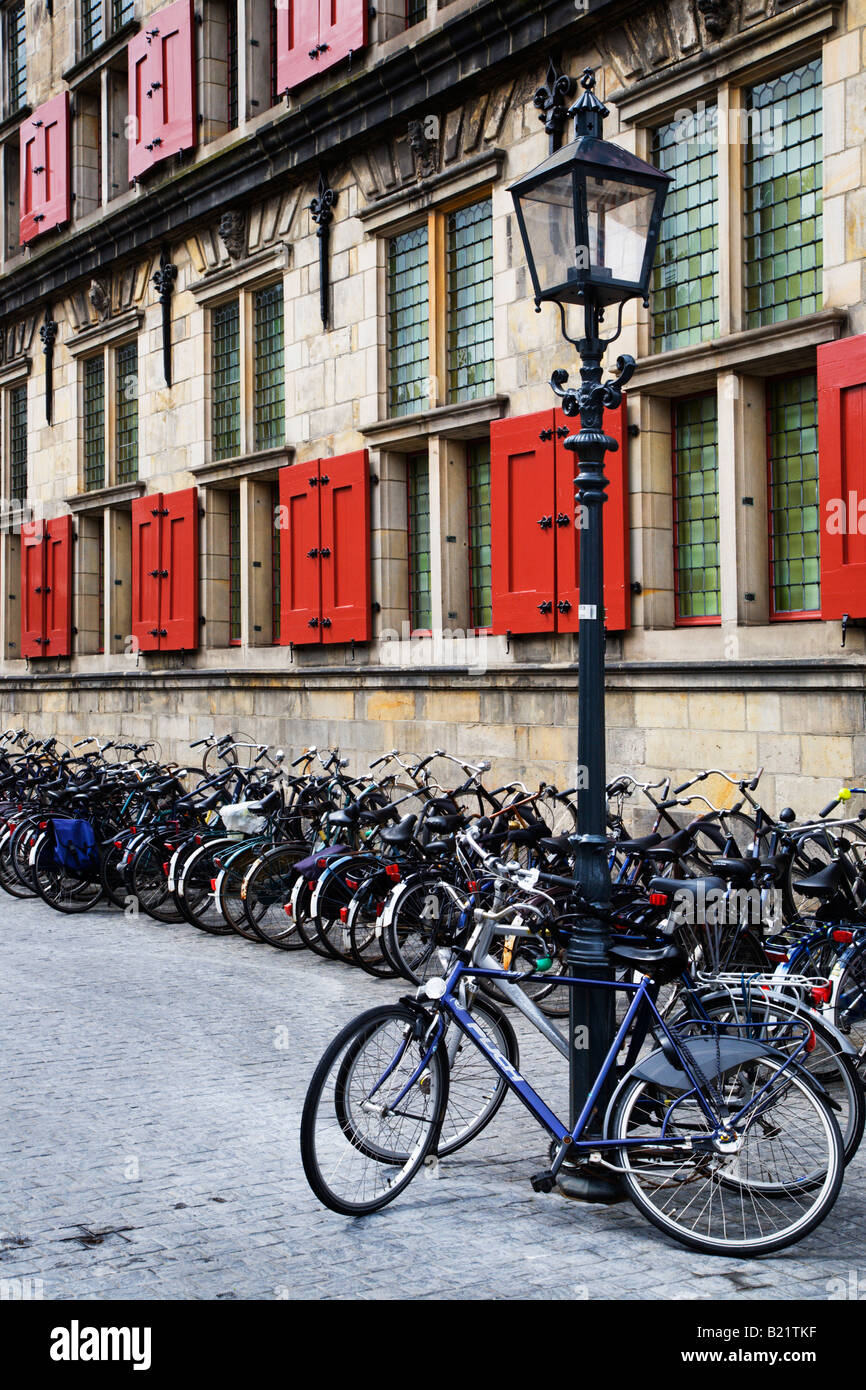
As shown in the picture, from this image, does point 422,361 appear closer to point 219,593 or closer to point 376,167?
point 376,167

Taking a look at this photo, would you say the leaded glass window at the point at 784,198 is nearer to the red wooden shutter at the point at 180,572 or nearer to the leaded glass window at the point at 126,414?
the red wooden shutter at the point at 180,572

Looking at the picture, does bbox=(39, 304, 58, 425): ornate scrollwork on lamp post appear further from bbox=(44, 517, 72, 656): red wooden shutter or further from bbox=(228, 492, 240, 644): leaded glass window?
bbox=(228, 492, 240, 644): leaded glass window

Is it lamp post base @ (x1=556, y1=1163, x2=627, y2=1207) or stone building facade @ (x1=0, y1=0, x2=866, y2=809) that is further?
stone building facade @ (x1=0, y1=0, x2=866, y2=809)

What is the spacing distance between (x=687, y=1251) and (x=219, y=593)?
13986 millimetres

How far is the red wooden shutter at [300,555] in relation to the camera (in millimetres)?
15367

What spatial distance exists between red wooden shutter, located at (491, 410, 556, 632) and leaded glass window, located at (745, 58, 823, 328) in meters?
Answer: 2.16

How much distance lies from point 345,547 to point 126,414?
6405 millimetres

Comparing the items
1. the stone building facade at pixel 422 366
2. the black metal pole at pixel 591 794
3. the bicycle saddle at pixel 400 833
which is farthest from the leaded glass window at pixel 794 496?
the black metal pole at pixel 591 794

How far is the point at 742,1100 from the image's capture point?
4.73m

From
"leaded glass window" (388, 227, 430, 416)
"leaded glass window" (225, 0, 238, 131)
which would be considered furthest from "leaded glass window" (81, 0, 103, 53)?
"leaded glass window" (388, 227, 430, 416)

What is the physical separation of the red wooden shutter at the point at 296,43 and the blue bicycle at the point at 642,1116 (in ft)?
41.2

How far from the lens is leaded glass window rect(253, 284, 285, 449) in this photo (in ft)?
54.3
